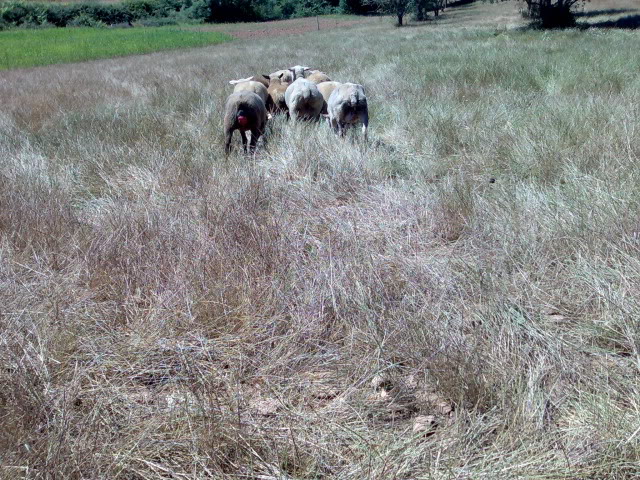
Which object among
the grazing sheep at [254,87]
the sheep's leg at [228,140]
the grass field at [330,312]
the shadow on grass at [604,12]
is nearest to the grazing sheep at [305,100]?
the grazing sheep at [254,87]

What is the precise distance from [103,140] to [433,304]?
5.82 meters

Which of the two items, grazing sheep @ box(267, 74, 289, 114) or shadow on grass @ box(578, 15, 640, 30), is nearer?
grazing sheep @ box(267, 74, 289, 114)

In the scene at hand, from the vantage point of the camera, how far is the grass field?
2070mm

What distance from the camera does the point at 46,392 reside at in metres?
2.30

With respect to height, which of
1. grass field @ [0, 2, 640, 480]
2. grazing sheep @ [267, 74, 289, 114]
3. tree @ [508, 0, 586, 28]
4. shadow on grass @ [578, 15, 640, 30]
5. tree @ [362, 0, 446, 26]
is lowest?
grass field @ [0, 2, 640, 480]

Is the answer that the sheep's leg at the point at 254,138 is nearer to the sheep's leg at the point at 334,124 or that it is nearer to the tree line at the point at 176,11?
the sheep's leg at the point at 334,124

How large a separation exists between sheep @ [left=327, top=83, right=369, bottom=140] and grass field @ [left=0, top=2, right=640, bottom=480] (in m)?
1.01

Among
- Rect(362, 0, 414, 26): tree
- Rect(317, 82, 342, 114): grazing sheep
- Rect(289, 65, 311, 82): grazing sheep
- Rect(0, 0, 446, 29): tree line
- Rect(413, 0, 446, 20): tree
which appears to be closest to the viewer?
Rect(317, 82, 342, 114): grazing sheep

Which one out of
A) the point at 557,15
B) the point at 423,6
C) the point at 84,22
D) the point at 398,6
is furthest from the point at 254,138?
the point at 84,22

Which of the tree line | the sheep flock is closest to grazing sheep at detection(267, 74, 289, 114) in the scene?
the sheep flock

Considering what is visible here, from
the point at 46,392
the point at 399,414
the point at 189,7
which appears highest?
the point at 189,7

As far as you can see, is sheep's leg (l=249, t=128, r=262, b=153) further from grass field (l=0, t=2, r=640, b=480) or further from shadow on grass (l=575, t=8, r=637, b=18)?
shadow on grass (l=575, t=8, r=637, b=18)

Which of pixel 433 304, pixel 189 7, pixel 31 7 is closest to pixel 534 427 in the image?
pixel 433 304

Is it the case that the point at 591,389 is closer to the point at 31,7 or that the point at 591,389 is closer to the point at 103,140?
the point at 103,140
